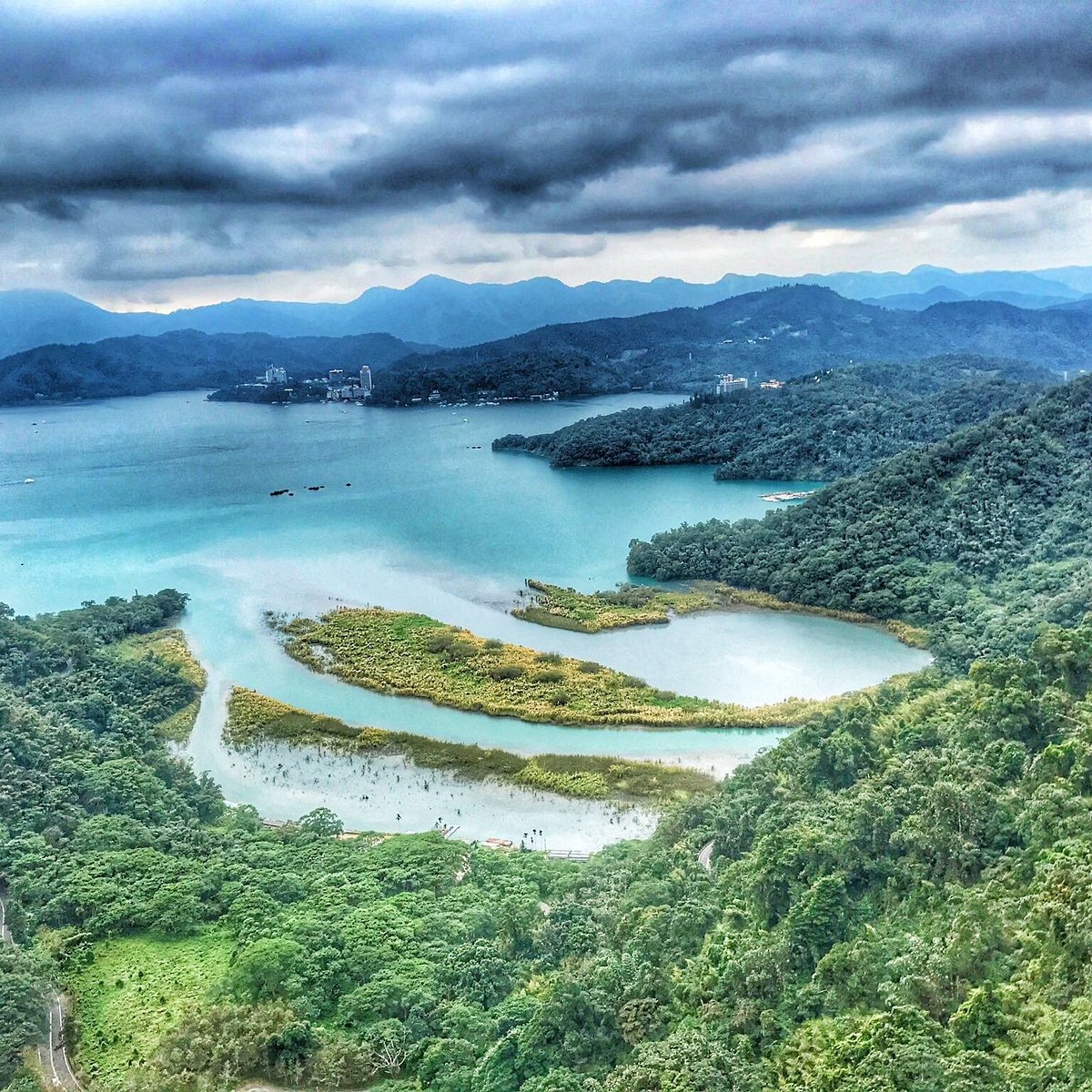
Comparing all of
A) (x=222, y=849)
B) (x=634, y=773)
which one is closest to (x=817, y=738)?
(x=634, y=773)

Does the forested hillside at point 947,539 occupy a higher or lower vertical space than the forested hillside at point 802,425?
lower

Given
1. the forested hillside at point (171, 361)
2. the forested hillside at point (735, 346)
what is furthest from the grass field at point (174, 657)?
the forested hillside at point (171, 361)

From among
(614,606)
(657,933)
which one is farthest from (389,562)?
(657,933)

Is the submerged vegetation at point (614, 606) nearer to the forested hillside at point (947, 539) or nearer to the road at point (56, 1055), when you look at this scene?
the forested hillside at point (947, 539)

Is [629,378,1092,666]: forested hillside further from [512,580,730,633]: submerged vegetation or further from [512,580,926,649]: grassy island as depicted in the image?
[512,580,730,633]: submerged vegetation

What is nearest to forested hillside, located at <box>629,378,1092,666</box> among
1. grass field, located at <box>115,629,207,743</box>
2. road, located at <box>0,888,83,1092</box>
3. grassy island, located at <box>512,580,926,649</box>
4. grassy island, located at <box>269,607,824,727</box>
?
grassy island, located at <box>512,580,926,649</box>

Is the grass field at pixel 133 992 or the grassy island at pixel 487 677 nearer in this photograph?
the grass field at pixel 133 992

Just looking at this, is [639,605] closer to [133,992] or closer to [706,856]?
[706,856]

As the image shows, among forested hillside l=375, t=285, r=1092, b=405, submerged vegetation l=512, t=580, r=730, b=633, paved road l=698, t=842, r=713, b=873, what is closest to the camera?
paved road l=698, t=842, r=713, b=873
